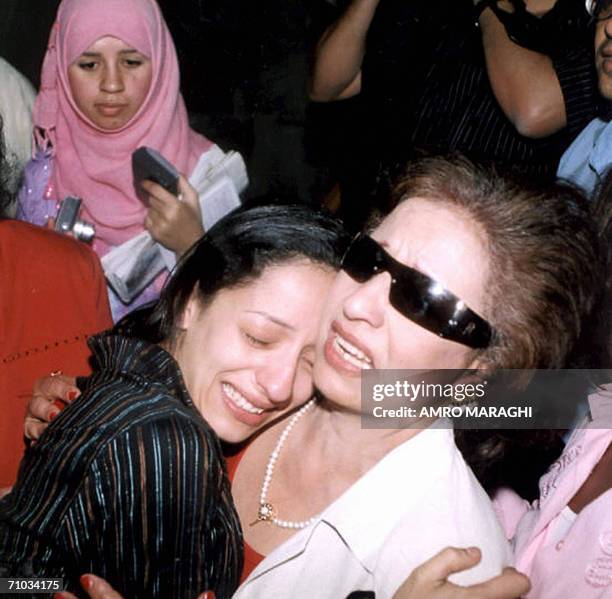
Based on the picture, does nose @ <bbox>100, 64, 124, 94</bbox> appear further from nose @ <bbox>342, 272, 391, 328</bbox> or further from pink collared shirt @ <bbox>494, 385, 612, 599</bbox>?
pink collared shirt @ <bbox>494, 385, 612, 599</bbox>

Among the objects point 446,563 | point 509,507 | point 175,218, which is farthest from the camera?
point 175,218

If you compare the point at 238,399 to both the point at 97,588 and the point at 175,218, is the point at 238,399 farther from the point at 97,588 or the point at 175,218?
the point at 175,218

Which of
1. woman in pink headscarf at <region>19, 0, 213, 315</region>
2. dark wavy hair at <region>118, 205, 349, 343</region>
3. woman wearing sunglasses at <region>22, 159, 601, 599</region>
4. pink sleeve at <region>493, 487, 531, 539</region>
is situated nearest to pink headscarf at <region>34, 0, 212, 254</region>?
woman in pink headscarf at <region>19, 0, 213, 315</region>

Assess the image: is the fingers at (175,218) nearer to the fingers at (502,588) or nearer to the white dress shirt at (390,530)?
the white dress shirt at (390,530)

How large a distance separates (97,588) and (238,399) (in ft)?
1.00

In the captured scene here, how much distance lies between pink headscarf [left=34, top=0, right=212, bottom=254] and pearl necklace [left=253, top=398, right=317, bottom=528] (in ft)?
2.38

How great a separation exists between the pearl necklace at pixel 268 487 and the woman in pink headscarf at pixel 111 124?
59 centimetres

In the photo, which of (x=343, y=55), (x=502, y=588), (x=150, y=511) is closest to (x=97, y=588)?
(x=150, y=511)

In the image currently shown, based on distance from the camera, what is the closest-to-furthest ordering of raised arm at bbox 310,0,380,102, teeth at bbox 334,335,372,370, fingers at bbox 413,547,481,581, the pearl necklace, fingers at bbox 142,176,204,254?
fingers at bbox 413,547,481,581, teeth at bbox 334,335,372,370, the pearl necklace, raised arm at bbox 310,0,380,102, fingers at bbox 142,176,204,254

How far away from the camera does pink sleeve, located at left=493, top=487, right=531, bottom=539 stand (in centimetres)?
112

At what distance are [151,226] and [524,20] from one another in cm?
86

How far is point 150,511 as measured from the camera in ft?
2.62

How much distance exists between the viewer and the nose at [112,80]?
1.58 meters

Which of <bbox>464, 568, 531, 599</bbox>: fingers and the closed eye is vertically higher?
the closed eye
